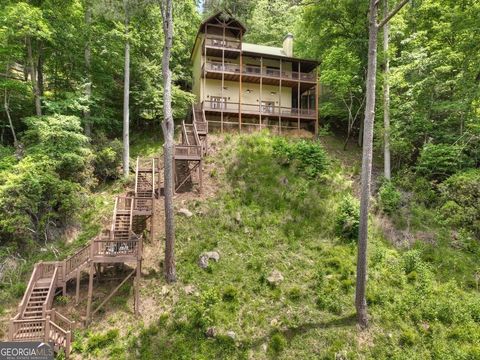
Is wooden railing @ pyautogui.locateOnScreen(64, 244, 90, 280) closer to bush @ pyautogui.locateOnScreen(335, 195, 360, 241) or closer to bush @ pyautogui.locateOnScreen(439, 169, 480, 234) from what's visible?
bush @ pyautogui.locateOnScreen(335, 195, 360, 241)

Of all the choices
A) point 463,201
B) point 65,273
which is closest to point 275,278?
point 65,273

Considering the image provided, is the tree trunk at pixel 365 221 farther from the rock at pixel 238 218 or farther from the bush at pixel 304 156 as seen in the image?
the bush at pixel 304 156

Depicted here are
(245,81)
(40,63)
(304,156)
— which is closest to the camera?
(304,156)

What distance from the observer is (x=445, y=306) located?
36.3 ft

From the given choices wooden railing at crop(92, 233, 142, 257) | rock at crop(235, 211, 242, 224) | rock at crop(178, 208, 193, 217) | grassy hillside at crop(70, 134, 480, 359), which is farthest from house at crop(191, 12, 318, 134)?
wooden railing at crop(92, 233, 142, 257)

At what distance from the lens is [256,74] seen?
79.4ft

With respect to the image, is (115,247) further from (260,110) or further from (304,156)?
(260,110)

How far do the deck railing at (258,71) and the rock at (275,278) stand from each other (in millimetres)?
16215

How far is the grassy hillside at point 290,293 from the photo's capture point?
9.97 metres

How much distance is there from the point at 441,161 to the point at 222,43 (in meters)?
16.9

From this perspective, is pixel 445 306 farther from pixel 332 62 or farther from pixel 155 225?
pixel 332 62

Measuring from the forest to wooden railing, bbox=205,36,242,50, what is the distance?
3.54 m

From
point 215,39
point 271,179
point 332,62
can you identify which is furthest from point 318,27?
point 271,179

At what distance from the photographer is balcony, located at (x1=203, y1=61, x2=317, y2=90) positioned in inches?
927
